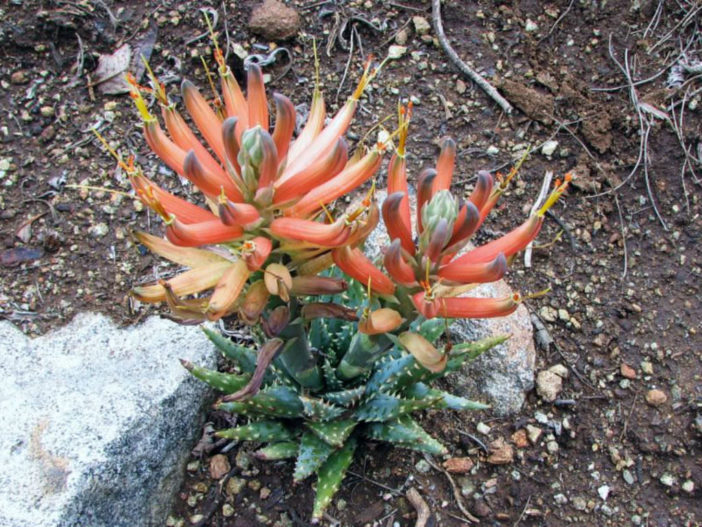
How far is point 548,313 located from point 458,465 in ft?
3.69

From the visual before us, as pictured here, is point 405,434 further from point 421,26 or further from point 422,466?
point 421,26

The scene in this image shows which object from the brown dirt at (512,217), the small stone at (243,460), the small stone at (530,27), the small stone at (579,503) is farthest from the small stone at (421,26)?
the small stone at (579,503)

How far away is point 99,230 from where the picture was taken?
4.03m

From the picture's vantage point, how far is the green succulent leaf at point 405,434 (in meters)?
2.78

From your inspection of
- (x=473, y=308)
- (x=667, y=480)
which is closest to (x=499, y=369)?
(x=667, y=480)

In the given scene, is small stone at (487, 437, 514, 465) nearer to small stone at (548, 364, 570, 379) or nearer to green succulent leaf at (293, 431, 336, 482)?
small stone at (548, 364, 570, 379)

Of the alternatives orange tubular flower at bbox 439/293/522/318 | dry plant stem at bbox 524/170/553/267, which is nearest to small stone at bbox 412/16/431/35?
dry plant stem at bbox 524/170/553/267

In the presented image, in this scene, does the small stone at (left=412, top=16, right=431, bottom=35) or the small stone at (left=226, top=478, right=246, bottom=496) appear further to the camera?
the small stone at (left=412, top=16, right=431, bottom=35)

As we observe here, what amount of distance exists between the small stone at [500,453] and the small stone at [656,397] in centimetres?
87

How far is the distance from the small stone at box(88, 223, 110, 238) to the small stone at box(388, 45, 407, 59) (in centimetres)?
232

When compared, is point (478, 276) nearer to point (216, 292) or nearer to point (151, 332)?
point (216, 292)

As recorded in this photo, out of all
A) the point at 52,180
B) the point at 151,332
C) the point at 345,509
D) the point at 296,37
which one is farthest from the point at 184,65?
the point at 345,509

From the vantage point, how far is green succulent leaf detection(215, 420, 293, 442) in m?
2.83

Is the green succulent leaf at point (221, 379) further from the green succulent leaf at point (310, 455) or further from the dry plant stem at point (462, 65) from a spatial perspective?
the dry plant stem at point (462, 65)
